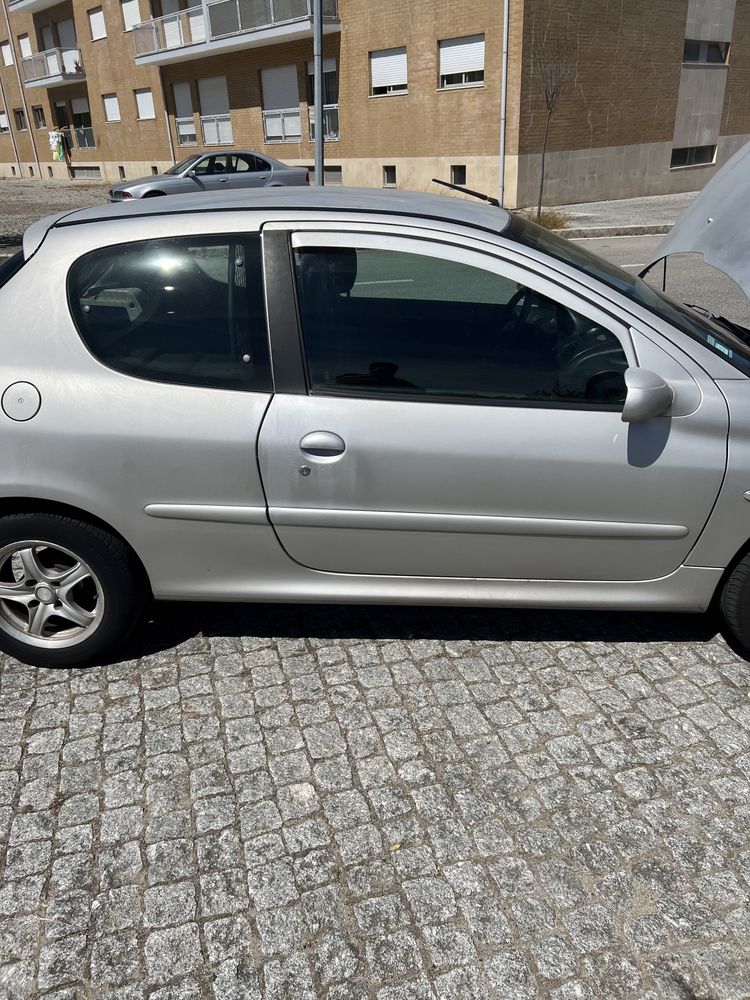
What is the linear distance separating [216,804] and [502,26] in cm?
2064

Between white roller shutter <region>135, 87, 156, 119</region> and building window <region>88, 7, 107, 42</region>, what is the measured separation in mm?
3300

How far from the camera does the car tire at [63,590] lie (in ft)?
9.35

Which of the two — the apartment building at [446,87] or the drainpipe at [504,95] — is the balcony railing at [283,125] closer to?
the apartment building at [446,87]

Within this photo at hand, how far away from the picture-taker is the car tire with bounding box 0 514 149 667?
112 inches

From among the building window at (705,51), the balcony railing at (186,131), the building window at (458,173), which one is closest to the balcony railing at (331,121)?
the building window at (458,173)

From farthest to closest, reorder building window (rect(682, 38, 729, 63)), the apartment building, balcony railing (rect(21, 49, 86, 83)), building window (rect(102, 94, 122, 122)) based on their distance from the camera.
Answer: balcony railing (rect(21, 49, 86, 83)) < building window (rect(102, 94, 122, 122)) < building window (rect(682, 38, 729, 63)) < the apartment building

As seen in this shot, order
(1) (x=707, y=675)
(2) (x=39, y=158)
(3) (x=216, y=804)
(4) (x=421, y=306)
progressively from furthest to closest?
(2) (x=39, y=158) < (1) (x=707, y=675) < (4) (x=421, y=306) < (3) (x=216, y=804)

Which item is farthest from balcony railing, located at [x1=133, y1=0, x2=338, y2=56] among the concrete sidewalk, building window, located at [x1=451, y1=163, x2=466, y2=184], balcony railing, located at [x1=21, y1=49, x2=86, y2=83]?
the concrete sidewalk

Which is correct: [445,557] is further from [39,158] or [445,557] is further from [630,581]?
[39,158]

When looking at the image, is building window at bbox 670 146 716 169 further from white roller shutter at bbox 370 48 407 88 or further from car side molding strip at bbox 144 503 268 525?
car side molding strip at bbox 144 503 268 525

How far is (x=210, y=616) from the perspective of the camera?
3.48 meters

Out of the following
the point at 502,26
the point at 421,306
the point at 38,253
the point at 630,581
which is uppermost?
the point at 502,26

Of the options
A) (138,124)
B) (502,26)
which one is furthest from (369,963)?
(138,124)

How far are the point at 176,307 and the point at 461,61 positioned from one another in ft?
67.5
